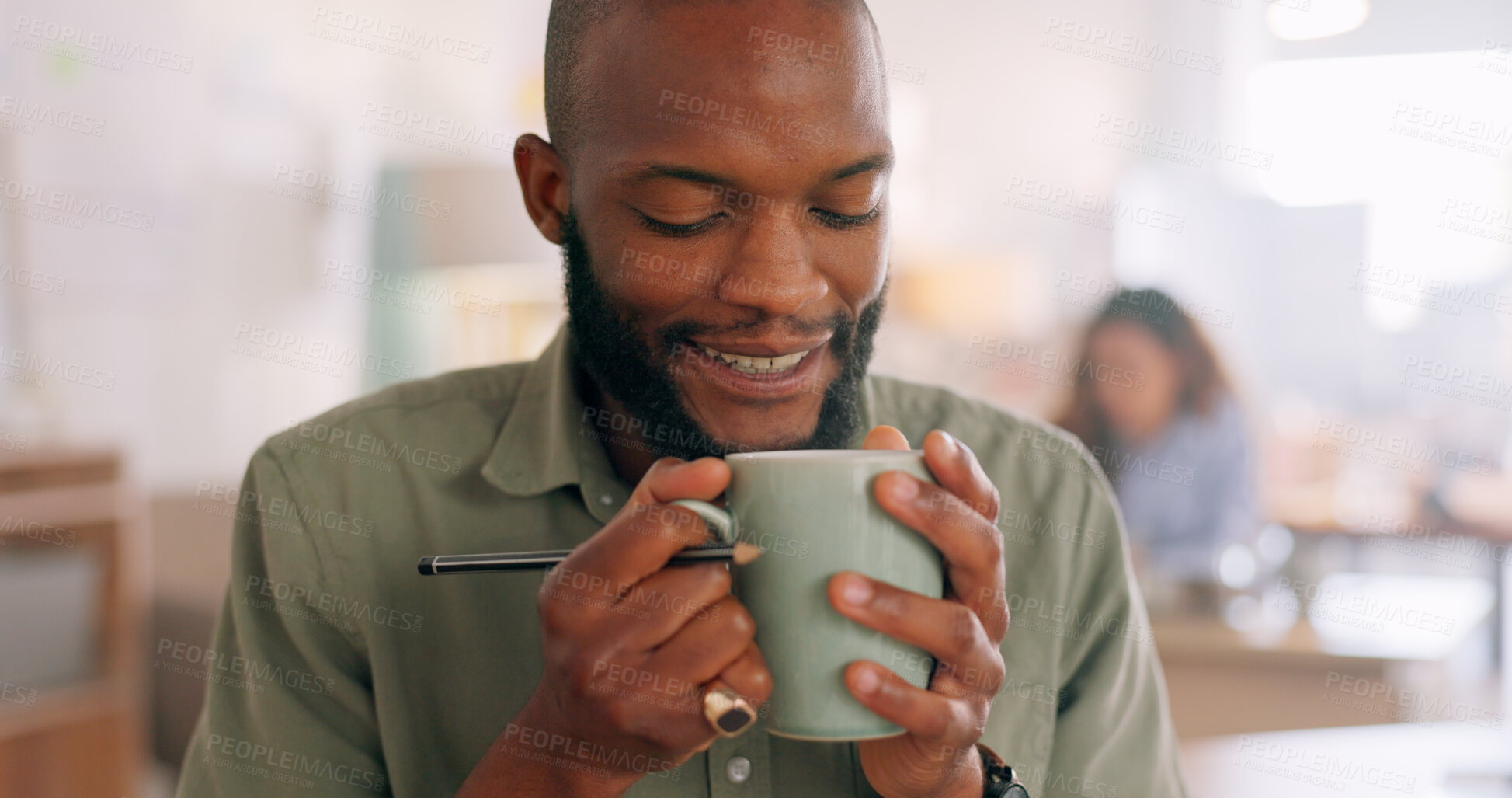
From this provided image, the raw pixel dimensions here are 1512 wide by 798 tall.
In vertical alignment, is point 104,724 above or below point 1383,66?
below

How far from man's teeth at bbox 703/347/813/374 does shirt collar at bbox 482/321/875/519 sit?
0.19 m

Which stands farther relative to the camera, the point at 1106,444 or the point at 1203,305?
the point at 1203,305

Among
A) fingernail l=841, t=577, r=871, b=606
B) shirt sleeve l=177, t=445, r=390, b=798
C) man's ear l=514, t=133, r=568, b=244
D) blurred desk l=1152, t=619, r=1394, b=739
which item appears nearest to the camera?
fingernail l=841, t=577, r=871, b=606

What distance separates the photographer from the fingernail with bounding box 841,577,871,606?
62cm

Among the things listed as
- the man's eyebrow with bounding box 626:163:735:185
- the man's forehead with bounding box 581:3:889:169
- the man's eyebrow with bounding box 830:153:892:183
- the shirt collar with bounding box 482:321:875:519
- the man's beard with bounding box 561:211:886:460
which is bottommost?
the shirt collar with bounding box 482:321:875:519

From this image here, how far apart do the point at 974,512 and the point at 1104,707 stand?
456 mm

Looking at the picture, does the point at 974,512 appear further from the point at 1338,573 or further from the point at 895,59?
the point at 895,59

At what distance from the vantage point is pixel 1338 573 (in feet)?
13.4

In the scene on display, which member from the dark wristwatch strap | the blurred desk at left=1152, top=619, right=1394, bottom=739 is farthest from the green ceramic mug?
the blurred desk at left=1152, top=619, right=1394, bottom=739

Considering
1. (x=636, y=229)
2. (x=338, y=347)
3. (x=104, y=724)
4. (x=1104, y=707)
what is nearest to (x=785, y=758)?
(x=1104, y=707)

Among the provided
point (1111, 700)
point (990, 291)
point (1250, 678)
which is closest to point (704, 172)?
point (1111, 700)

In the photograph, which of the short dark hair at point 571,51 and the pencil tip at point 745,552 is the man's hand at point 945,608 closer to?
the pencil tip at point 745,552

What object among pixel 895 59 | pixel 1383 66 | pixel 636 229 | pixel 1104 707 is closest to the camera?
pixel 636 229

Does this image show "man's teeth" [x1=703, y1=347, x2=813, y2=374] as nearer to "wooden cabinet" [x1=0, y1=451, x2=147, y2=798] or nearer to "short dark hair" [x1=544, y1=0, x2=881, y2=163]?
"short dark hair" [x1=544, y1=0, x2=881, y2=163]
